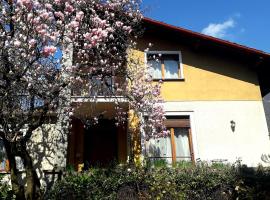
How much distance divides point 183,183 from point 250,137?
15.1 ft

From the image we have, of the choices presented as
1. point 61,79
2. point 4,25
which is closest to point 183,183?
point 61,79

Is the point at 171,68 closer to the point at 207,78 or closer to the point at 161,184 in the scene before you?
the point at 207,78

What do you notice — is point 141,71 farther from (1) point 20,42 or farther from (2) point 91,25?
(1) point 20,42

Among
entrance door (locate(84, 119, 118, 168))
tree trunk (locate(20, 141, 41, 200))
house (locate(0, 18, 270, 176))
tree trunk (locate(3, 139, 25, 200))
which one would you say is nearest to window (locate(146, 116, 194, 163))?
house (locate(0, 18, 270, 176))

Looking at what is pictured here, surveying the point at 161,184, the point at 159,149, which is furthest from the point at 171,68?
the point at 161,184

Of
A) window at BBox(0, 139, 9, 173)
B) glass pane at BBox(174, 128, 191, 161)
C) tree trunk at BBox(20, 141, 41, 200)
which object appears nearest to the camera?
tree trunk at BBox(20, 141, 41, 200)

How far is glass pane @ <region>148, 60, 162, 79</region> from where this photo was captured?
561 inches

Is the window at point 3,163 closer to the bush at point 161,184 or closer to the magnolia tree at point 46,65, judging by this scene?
the magnolia tree at point 46,65

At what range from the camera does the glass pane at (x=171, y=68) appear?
14.4 metres

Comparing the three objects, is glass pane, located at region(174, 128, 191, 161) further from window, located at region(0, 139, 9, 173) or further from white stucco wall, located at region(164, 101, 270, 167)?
window, located at region(0, 139, 9, 173)

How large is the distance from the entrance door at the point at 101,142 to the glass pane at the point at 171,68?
126 inches

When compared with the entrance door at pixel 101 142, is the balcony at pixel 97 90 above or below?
above

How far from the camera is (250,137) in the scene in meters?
13.3

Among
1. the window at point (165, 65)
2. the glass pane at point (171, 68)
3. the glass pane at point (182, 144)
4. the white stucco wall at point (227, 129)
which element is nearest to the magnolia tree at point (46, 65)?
the glass pane at point (182, 144)
